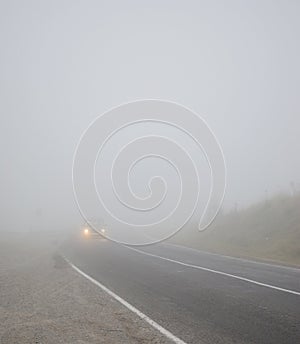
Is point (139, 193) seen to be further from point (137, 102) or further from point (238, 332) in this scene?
point (238, 332)

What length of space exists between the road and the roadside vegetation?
8.39 metres

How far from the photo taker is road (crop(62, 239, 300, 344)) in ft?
20.4

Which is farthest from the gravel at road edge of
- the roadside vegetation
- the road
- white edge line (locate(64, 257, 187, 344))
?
the roadside vegetation

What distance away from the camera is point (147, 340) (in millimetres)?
5965

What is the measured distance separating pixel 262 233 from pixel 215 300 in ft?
66.0

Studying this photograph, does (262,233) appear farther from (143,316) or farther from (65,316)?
(65,316)

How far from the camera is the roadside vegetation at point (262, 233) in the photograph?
75.2ft

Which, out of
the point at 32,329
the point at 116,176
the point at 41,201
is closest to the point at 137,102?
the point at 32,329

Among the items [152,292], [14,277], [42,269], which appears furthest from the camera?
[42,269]

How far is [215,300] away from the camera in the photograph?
8.88m

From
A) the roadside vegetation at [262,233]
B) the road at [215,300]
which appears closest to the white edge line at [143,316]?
the road at [215,300]

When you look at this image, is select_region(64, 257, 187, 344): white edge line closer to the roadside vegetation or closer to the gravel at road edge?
the gravel at road edge

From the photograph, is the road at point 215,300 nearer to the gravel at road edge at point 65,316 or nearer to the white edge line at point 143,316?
the white edge line at point 143,316

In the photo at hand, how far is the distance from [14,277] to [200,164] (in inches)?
4778
